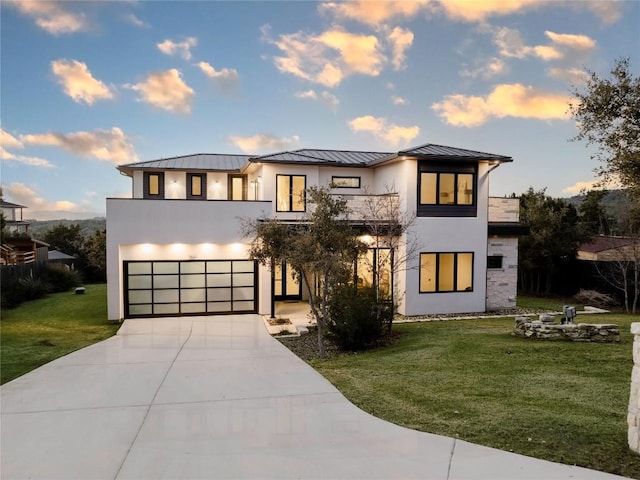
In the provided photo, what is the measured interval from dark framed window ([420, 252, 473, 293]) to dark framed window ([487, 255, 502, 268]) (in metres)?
1.04

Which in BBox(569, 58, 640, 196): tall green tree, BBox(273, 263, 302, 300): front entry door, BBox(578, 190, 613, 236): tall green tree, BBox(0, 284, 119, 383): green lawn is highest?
BBox(569, 58, 640, 196): tall green tree

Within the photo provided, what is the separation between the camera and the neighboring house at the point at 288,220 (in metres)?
15.9

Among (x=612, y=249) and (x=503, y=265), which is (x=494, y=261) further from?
(x=612, y=249)

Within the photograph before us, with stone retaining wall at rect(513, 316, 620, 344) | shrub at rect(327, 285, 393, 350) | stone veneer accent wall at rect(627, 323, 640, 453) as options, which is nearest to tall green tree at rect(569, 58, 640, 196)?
stone retaining wall at rect(513, 316, 620, 344)

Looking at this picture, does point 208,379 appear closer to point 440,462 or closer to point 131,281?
point 440,462

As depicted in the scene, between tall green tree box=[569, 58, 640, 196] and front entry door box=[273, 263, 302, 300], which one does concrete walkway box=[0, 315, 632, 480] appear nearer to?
tall green tree box=[569, 58, 640, 196]

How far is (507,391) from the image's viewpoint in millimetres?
7250

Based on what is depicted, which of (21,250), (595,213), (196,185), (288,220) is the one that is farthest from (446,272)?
(21,250)

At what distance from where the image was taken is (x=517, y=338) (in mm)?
11469

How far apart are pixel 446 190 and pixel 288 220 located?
6.25 metres

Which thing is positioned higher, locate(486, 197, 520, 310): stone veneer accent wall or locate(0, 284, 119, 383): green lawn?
locate(486, 197, 520, 310): stone veneer accent wall

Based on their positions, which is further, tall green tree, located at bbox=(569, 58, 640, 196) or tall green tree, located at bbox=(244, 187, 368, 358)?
tall green tree, located at bbox=(244, 187, 368, 358)

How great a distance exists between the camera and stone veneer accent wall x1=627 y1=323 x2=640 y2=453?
4.68 metres

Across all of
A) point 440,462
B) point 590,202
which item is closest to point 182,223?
point 440,462
